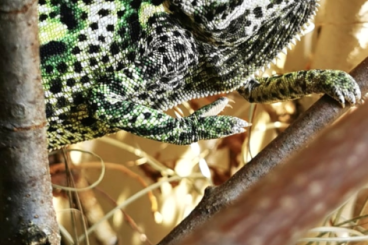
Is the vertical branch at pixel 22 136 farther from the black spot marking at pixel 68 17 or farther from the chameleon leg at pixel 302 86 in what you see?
the chameleon leg at pixel 302 86

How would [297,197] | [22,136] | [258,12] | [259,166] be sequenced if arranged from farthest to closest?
[258,12] < [259,166] < [22,136] < [297,197]

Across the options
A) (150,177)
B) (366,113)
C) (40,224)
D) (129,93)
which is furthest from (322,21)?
(366,113)

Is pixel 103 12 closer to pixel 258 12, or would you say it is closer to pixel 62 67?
pixel 62 67

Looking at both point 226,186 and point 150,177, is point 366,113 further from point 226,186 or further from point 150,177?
point 150,177

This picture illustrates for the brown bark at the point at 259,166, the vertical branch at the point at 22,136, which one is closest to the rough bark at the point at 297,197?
the vertical branch at the point at 22,136

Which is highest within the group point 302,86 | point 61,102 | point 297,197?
point 61,102

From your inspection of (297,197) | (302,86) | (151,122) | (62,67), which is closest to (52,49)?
(62,67)
